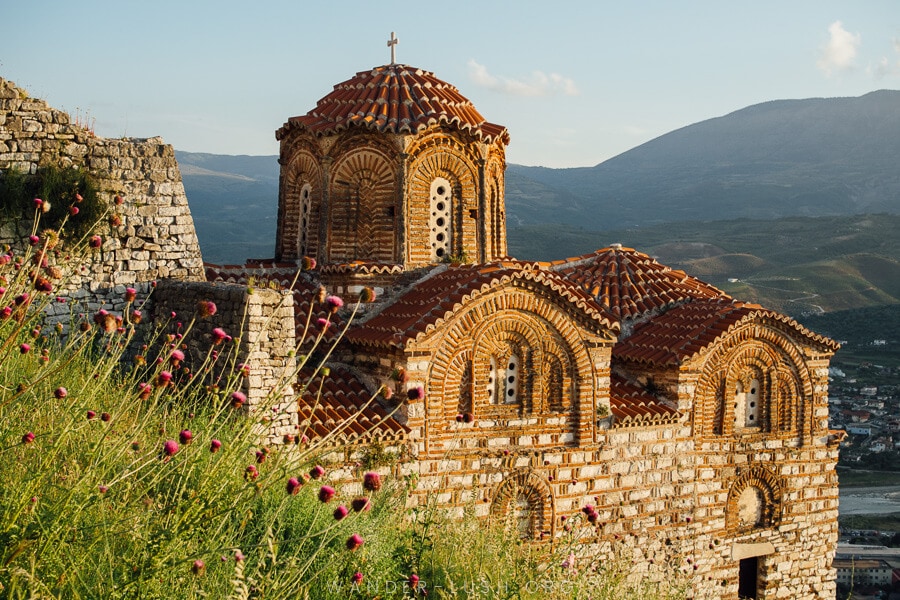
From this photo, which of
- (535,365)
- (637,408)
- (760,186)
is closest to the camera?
(535,365)

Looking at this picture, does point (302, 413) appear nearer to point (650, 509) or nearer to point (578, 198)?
point (650, 509)

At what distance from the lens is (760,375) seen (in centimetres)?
1241

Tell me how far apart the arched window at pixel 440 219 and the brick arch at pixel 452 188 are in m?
0.05

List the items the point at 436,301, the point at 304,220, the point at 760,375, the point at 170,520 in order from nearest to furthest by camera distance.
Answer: the point at 170,520 → the point at 436,301 → the point at 760,375 → the point at 304,220

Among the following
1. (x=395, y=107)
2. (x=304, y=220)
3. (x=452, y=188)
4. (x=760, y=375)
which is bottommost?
(x=760, y=375)

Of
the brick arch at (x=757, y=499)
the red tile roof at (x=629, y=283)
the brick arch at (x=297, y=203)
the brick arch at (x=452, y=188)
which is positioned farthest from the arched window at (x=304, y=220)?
the brick arch at (x=757, y=499)

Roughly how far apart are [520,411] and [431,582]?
4866mm

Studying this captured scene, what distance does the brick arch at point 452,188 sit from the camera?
38.9ft

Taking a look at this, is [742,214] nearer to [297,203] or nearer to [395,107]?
[297,203]

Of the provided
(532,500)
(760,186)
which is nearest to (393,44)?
(532,500)

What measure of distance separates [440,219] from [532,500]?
404 centimetres

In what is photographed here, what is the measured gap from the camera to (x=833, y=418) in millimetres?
42406

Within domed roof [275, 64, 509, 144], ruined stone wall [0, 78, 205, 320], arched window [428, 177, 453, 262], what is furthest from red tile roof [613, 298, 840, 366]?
ruined stone wall [0, 78, 205, 320]

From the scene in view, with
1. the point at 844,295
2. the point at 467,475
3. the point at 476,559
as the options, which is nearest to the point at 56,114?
the point at 467,475
